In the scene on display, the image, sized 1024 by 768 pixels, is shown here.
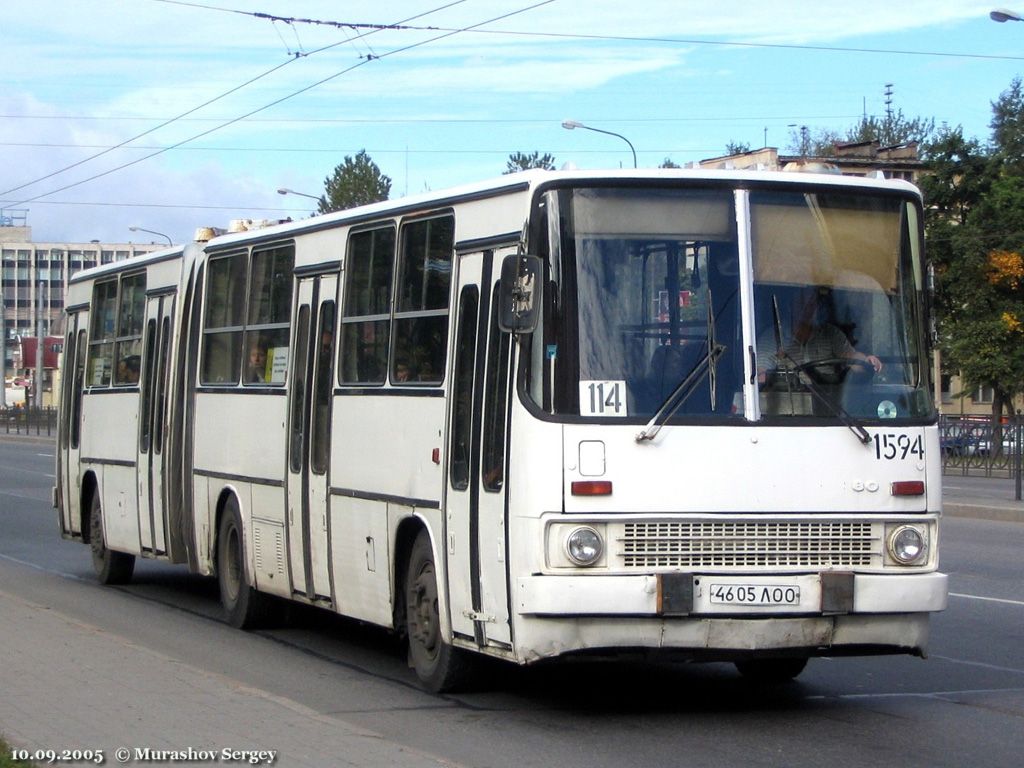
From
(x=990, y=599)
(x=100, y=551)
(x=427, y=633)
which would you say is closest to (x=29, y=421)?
(x=100, y=551)

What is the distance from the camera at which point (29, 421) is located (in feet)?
244

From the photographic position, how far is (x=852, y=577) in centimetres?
844

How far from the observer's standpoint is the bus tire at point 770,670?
33.1ft

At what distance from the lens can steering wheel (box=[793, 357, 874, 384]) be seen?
8.71m

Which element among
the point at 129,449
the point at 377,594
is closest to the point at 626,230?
the point at 377,594

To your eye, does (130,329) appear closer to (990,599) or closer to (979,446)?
(990,599)

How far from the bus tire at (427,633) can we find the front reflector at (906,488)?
2.58m

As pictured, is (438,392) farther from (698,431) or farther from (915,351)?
(915,351)

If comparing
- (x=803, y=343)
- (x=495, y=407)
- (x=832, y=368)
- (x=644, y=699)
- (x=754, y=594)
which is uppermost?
(x=803, y=343)

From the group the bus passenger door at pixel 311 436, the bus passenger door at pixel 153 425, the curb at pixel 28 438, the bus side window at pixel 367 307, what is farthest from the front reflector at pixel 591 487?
the curb at pixel 28 438

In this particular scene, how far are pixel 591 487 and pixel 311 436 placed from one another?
3.75 metres

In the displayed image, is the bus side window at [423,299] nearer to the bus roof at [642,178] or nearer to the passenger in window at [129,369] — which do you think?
the bus roof at [642,178]

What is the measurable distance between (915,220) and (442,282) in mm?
2691

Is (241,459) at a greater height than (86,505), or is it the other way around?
(241,459)
